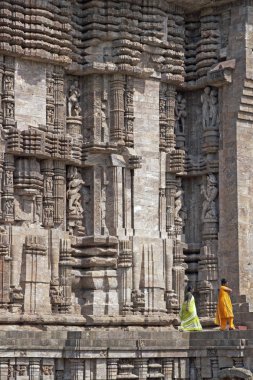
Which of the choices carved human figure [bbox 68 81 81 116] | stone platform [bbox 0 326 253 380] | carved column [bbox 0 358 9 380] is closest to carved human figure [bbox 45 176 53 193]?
carved human figure [bbox 68 81 81 116]

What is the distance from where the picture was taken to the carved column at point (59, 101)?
33.8m

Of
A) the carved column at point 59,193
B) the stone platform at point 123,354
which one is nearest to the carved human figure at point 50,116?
the carved column at point 59,193

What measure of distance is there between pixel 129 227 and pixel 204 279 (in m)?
2.98

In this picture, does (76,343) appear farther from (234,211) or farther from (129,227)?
(234,211)

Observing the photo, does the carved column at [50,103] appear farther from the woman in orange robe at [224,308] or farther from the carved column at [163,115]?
the woman in orange robe at [224,308]

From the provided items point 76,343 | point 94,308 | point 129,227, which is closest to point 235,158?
point 129,227

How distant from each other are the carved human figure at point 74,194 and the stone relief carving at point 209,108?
175 inches

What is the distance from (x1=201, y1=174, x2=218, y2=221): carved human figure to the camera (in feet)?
119

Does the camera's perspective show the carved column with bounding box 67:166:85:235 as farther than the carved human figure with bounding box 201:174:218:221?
No

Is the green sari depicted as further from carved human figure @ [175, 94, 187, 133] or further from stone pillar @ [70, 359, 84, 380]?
carved human figure @ [175, 94, 187, 133]

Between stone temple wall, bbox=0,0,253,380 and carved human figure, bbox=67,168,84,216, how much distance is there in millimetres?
48

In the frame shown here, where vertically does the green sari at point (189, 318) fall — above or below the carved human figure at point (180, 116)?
below

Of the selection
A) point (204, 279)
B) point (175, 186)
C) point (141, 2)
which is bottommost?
point (204, 279)

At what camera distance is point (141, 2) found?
3566cm
